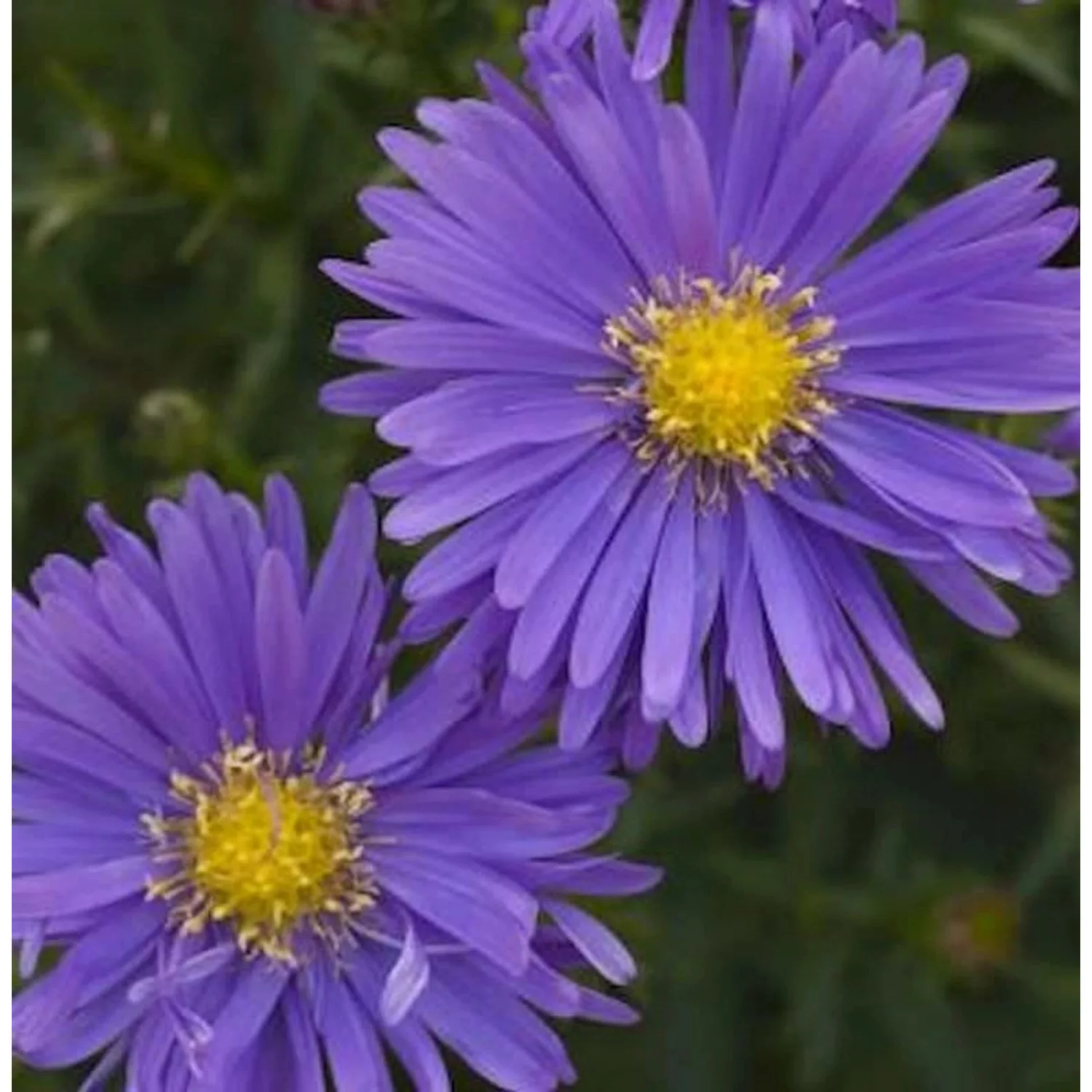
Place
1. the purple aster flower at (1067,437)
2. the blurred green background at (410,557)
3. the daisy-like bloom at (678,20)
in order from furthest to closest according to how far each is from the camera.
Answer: the blurred green background at (410,557)
the purple aster flower at (1067,437)
the daisy-like bloom at (678,20)

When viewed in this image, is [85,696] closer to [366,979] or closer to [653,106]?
[366,979]

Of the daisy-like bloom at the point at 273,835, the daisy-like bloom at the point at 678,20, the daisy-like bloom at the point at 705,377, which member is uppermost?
the daisy-like bloom at the point at 678,20

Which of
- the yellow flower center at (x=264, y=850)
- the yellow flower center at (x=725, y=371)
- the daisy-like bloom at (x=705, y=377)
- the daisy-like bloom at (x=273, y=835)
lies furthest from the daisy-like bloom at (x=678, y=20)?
the yellow flower center at (x=264, y=850)

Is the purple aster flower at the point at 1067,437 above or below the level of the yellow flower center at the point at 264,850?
above

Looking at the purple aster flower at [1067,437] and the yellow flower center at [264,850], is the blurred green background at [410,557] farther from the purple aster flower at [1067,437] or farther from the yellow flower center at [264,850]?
the yellow flower center at [264,850]

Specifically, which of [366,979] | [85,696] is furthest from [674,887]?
[85,696]

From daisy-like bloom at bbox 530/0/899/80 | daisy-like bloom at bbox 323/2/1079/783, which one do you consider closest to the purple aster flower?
daisy-like bloom at bbox 323/2/1079/783

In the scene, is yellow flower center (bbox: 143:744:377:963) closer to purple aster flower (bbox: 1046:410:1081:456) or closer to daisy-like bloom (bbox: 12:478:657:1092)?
daisy-like bloom (bbox: 12:478:657:1092)
